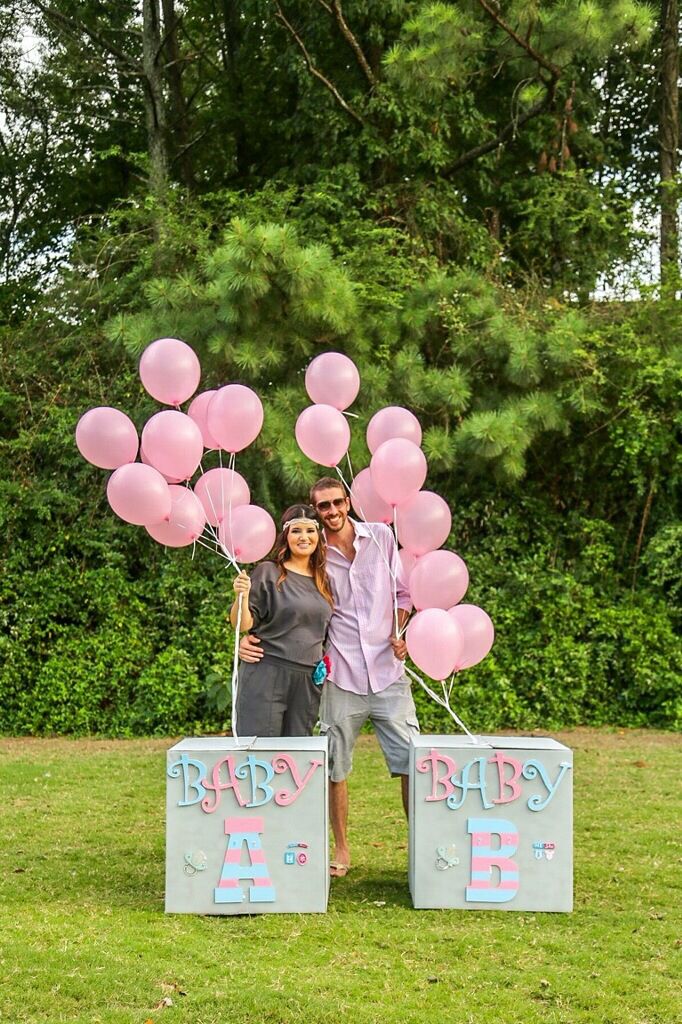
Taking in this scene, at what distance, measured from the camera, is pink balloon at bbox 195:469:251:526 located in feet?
15.6

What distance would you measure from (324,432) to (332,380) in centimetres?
31

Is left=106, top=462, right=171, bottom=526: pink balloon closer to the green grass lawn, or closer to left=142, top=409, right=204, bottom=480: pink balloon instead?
left=142, top=409, right=204, bottom=480: pink balloon

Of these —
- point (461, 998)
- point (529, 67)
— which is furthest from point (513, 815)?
point (529, 67)

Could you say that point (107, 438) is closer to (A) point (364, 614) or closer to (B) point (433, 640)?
(A) point (364, 614)

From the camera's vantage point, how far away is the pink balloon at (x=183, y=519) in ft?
14.9

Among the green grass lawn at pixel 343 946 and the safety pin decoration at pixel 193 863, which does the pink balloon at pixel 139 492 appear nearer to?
the safety pin decoration at pixel 193 863

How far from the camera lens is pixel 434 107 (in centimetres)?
1015

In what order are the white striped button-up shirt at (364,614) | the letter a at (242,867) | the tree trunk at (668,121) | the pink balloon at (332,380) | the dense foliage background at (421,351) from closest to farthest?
the letter a at (242,867) < the white striped button-up shirt at (364,614) < the pink balloon at (332,380) < the dense foliage background at (421,351) < the tree trunk at (668,121)

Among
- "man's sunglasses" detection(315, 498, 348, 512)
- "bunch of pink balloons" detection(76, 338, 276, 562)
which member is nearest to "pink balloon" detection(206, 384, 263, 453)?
"bunch of pink balloons" detection(76, 338, 276, 562)

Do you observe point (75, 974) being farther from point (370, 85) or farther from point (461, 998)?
point (370, 85)

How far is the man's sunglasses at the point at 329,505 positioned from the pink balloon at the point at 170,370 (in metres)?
0.82

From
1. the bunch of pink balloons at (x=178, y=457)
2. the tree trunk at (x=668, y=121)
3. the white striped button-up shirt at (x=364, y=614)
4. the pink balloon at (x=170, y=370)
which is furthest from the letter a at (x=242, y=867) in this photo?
the tree trunk at (x=668, y=121)

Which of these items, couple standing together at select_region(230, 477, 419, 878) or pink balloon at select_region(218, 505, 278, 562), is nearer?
couple standing together at select_region(230, 477, 419, 878)

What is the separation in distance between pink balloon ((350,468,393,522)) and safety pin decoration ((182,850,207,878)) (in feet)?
5.18
